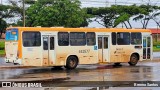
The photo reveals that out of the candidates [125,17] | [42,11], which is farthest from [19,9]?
[125,17]

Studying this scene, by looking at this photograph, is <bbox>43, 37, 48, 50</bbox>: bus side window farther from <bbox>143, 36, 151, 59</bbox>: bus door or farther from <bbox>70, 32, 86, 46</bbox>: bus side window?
<bbox>143, 36, 151, 59</bbox>: bus door

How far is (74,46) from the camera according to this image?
23.9 meters

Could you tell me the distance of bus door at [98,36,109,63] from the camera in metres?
25.5

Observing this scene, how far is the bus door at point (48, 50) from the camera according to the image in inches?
882

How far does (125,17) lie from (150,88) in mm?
55846

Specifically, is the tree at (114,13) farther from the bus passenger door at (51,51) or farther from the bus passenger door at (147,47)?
the bus passenger door at (51,51)

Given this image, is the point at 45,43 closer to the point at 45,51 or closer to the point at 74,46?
the point at 45,51

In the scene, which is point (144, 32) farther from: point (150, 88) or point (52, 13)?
point (52, 13)

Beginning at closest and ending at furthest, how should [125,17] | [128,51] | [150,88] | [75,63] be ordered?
[150,88] < [75,63] < [128,51] < [125,17]

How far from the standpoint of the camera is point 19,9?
7025 centimetres

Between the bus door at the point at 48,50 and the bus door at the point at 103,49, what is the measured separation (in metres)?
3.84

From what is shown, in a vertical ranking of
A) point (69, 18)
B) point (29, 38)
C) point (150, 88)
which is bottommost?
point (150, 88)

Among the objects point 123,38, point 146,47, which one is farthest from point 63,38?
point 146,47

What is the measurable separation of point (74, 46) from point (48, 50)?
78.0 inches
